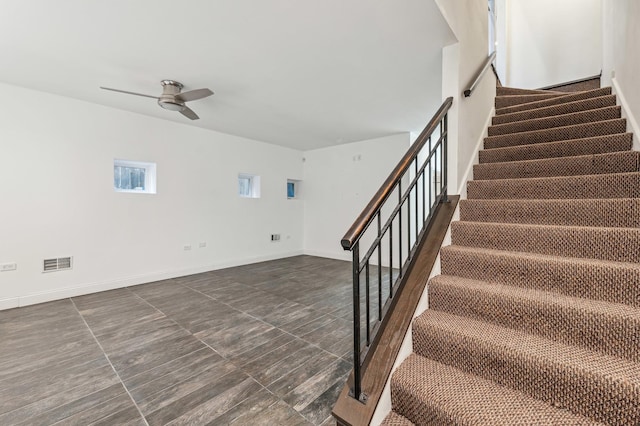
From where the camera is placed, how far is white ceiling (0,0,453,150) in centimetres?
202

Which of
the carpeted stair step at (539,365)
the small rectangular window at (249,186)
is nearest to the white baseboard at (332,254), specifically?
the small rectangular window at (249,186)

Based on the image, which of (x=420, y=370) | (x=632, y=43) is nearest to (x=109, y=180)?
(x=420, y=370)

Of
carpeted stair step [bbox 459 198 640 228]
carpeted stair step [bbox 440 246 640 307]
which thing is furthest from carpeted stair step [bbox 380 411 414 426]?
carpeted stair step [bbox 459 198 640 228]

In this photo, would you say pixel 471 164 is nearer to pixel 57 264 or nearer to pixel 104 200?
pixel 104 200

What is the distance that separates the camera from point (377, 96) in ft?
11.8

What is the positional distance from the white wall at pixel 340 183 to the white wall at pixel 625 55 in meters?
2.82

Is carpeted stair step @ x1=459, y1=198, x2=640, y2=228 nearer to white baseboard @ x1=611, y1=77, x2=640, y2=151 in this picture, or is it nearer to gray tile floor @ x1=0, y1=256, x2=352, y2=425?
white baseboard @ x1=611, y1=77, x2=640, y2=151

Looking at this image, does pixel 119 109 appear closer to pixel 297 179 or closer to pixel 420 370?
pixel 297 179

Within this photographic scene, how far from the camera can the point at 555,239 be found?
5.75ft

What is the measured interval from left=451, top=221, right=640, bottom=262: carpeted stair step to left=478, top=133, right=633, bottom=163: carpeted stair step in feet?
3.50

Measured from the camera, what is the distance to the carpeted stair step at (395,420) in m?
1.30

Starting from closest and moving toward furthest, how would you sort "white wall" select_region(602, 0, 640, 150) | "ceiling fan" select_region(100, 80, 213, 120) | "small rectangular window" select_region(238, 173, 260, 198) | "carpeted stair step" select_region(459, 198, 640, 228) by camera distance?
"carpeted stair step" select_region(459, 198, 640, 228), "white wall" select_region(602, 0, 640, 150), "ceiling fan" select_region(100, 80, 213, 120), "small rectangular window" select_region(238, 173, 260, 198)

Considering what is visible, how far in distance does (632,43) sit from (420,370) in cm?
308

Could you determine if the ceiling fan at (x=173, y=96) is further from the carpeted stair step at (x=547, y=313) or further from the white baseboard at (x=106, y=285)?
the carpeted stair step at (x=547, y=313)
